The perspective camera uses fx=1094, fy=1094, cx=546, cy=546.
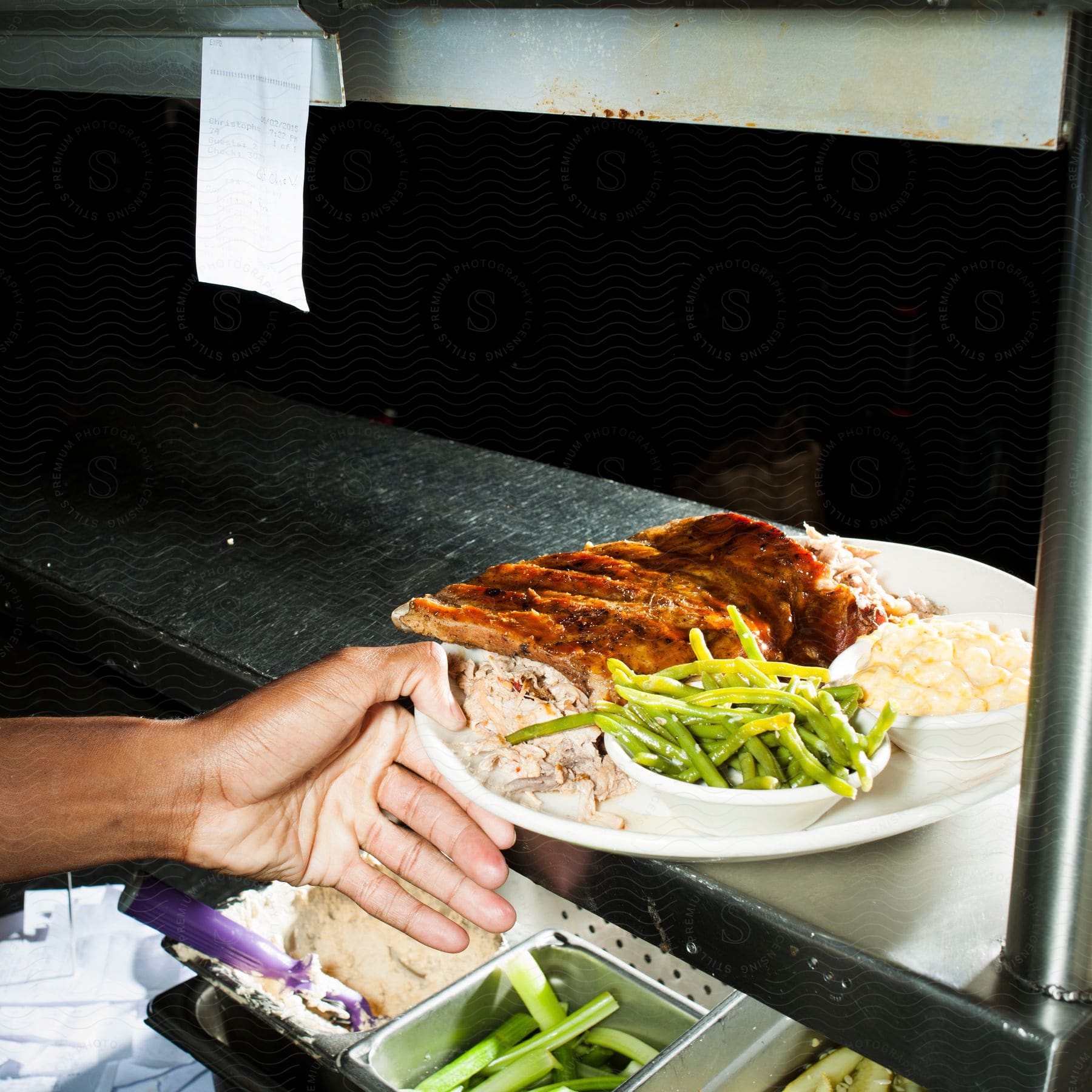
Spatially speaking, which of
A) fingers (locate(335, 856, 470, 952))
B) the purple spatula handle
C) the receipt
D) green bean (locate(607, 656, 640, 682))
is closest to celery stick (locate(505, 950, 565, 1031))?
the purple spatula handle

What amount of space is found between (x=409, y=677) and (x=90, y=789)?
42cm

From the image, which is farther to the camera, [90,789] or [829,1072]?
[829,1072]

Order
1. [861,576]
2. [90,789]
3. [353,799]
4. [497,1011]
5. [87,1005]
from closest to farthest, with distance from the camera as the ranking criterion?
[90,789]
[861,576]
[353,799]
[497,1011]
[87,1005]

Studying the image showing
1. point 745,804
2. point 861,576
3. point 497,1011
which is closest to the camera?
point 745,804

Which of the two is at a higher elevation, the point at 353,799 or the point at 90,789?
the point at 90,789

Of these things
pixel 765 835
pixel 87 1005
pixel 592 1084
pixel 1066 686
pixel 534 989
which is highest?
pixel 1066 686

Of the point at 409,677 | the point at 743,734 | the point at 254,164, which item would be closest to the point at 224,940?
the point at 409,677

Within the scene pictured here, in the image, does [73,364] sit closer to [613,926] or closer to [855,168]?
[613,926]

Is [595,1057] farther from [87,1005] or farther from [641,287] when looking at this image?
[641,287]

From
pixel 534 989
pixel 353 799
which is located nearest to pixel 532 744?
pixel 353 799

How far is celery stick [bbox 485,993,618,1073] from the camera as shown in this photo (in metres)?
1.79

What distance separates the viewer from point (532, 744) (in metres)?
1.16

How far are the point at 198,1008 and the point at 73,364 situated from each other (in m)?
1.63

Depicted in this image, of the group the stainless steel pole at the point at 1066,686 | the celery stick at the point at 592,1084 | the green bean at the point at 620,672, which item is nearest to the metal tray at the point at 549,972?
the celery stick at the point at 592,1084
